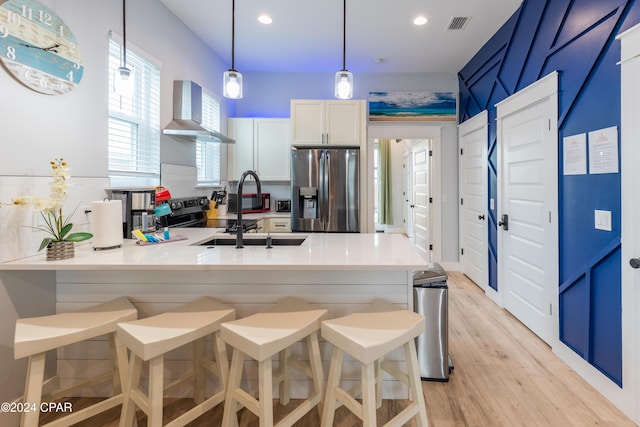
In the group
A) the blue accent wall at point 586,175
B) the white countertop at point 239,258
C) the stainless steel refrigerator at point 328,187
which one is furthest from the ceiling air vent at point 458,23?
the white countertop at point 239,258

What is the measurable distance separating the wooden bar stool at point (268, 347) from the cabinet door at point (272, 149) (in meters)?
2.97

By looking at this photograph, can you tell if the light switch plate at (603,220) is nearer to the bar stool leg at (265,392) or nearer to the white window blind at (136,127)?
the bar stool leg at (265,392)

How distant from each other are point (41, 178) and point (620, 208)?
321 cm

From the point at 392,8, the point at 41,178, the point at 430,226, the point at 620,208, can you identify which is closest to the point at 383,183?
the point at 430,226

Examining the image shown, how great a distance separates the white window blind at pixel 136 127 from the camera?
2.43 metres

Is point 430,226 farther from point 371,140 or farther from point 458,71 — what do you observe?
point 458,71

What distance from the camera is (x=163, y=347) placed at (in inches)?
51.8

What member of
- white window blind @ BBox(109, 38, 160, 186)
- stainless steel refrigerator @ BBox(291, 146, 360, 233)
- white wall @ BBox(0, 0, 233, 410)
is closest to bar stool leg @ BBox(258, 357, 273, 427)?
white wall @ BBox(0, 0, 233, 410)

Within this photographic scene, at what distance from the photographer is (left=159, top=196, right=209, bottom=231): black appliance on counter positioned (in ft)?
10.2

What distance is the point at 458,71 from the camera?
471 cm

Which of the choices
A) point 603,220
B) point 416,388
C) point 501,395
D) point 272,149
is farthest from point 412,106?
point 416,388

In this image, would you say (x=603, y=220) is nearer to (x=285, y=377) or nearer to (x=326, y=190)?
(x=285, y=377)

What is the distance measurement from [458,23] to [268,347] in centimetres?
363

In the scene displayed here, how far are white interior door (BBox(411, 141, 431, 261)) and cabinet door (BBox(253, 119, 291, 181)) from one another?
7.29 feet
